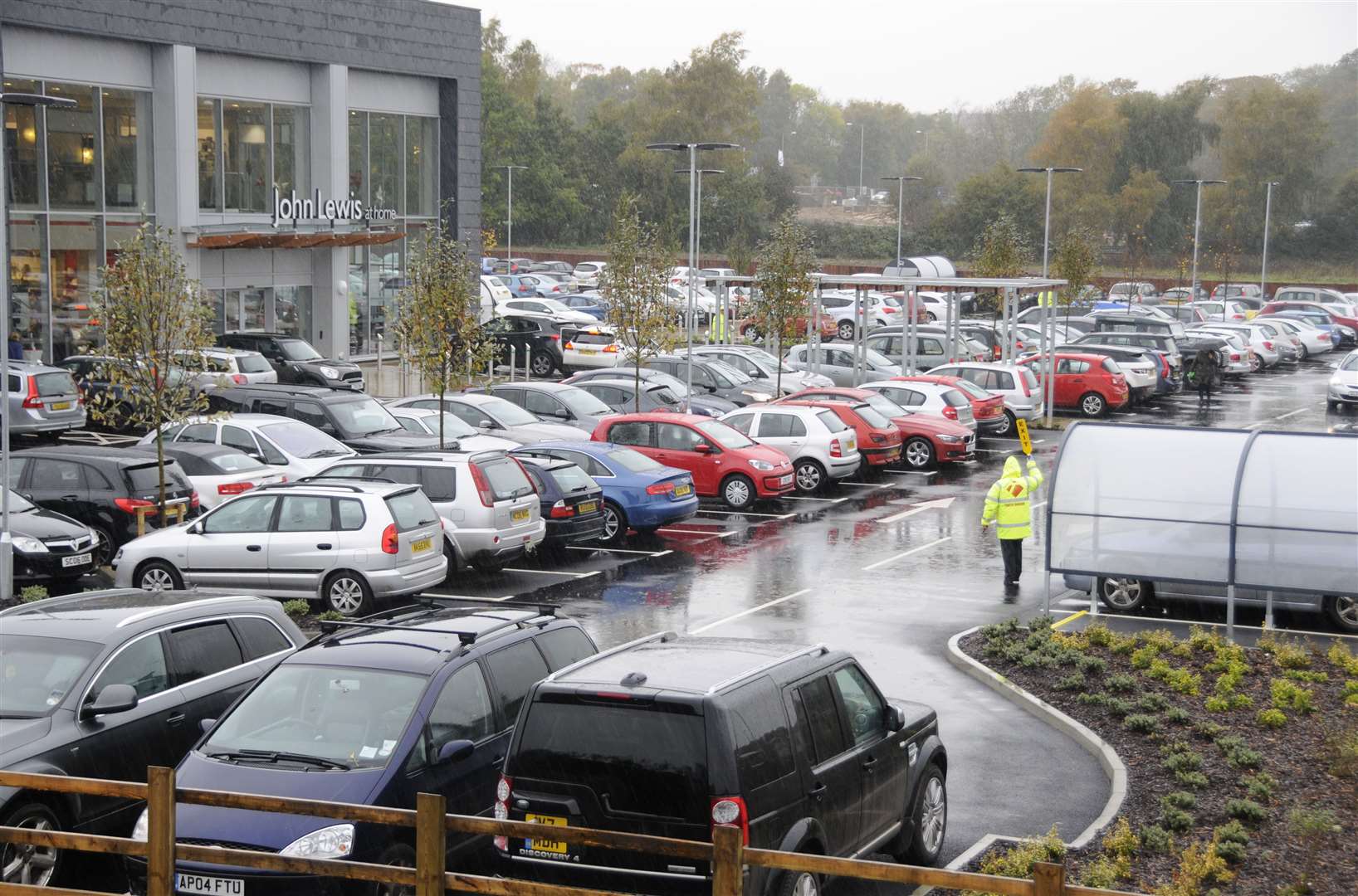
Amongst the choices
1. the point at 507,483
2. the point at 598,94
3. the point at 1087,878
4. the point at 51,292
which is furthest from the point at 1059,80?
the point at 1087,878

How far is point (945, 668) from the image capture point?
15.4 meters

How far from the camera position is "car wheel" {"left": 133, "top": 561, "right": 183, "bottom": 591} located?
17.8 meters

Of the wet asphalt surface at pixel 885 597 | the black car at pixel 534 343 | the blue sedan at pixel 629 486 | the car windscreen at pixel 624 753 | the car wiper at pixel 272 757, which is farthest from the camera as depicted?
the black car at pixel 534 343

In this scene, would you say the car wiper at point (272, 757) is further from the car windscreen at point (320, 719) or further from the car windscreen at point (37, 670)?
the car windscreen at point (37, 670)

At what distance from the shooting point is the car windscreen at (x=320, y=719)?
344 inches

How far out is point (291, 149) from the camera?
4347 cm

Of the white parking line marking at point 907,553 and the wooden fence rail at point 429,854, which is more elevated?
the wooden fence rail at point 429,854

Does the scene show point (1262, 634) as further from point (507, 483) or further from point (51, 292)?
point (51, 292)

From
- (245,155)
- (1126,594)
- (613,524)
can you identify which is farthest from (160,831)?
(245,155)

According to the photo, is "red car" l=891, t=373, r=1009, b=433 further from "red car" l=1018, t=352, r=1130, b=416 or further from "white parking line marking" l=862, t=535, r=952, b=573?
"white parking line marking" l=862, t=535, r=952, b=573

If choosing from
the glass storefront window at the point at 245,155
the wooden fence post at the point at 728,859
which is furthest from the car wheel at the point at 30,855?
the glass storefront window at the point at 245,155

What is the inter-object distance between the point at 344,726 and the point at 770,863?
11.4ft

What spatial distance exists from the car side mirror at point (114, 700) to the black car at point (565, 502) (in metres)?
10.9

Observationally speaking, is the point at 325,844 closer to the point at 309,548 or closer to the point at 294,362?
the point at 309,548
